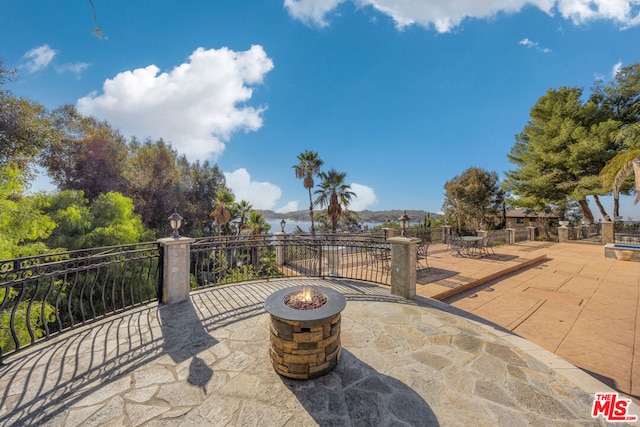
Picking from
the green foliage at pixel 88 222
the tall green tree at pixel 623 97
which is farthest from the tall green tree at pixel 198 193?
the tall green tree at pixel 623 97

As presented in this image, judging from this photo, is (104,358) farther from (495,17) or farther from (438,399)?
(495,17)

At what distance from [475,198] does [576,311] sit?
21410 millimetres

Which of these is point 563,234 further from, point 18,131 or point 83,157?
point 83,157

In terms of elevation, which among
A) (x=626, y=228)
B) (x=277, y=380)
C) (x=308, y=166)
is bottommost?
(x=277, y=380)

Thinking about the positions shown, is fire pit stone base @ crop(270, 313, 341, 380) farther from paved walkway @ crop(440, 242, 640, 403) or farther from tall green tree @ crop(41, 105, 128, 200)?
tall green tree @ crop(41, 105, 128, 200)

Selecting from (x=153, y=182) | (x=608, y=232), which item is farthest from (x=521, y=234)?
(x=153, y=182)

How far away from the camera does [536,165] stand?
18844mm

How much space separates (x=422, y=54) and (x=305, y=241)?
995 centimetres

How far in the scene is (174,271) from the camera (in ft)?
15.3

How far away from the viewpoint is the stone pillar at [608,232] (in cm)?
1322

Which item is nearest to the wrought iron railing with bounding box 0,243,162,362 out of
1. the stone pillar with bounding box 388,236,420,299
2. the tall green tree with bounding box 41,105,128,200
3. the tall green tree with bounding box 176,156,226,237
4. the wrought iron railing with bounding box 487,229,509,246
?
the stone pillar with bounding box 388,236,420,299

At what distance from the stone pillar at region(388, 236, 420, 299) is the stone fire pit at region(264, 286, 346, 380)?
2.65 meters

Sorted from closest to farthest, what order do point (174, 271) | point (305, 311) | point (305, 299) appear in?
1. point (305, 311)
2. point (305, 299)
3. point (174, 271)

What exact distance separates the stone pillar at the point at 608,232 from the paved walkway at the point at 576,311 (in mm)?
7225
